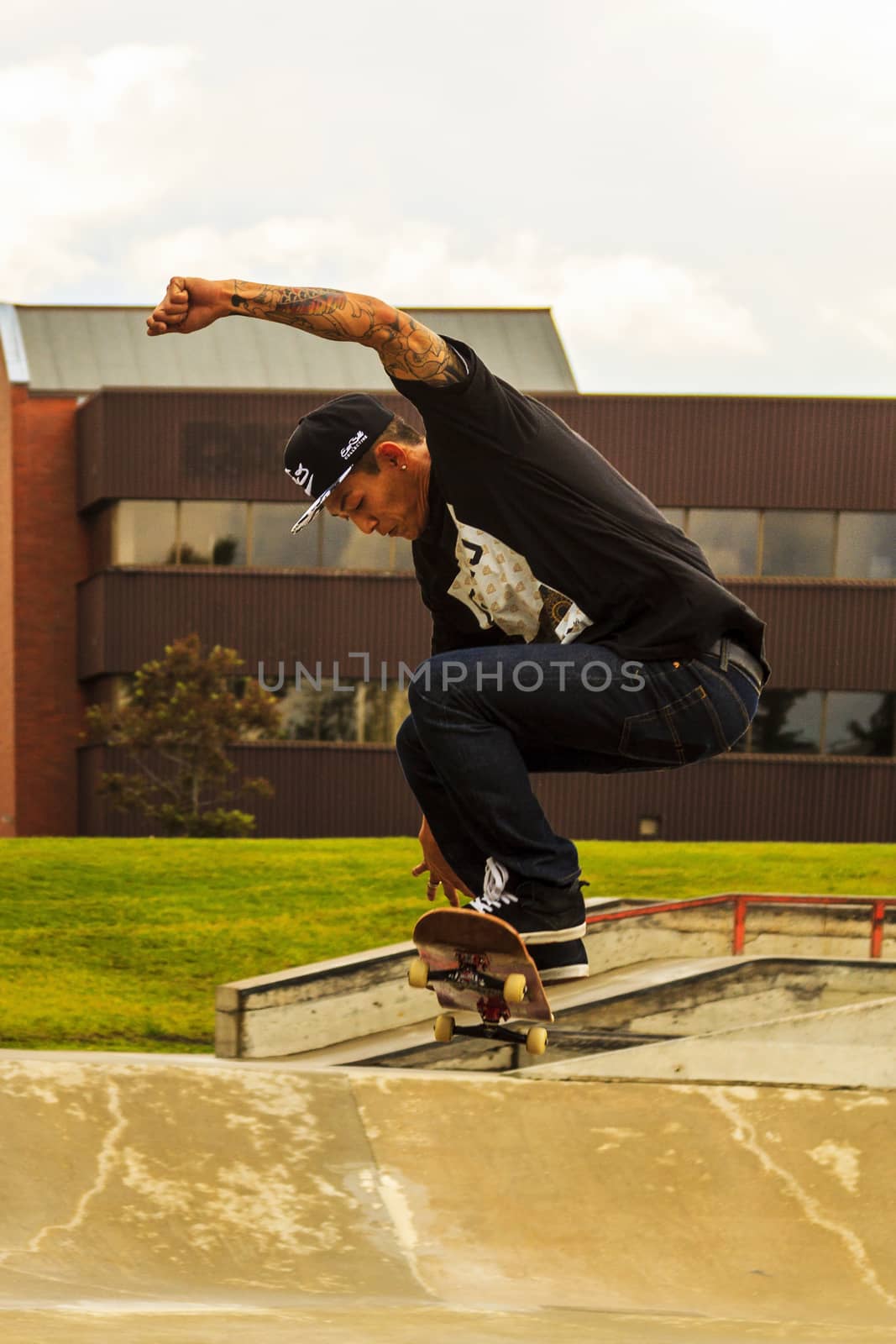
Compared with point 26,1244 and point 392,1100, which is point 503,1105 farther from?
point 26,1244

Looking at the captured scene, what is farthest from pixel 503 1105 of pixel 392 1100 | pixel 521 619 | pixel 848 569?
pixel 848 569

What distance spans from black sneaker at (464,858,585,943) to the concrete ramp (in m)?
1.29

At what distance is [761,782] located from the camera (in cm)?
3089

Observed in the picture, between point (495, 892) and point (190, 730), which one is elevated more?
point (495, 892)

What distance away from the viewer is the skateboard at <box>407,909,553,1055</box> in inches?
163

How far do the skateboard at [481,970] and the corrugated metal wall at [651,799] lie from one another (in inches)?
1042

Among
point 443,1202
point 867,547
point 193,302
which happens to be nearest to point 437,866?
point 193,302

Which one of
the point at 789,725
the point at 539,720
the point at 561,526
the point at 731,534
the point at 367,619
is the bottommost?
the point at 789,725

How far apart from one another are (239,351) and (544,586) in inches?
1395

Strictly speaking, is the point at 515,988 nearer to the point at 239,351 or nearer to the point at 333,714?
the point at 333,714

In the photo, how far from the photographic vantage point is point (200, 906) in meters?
15.0

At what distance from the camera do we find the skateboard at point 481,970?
13.6 feet

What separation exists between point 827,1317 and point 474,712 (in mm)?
3184

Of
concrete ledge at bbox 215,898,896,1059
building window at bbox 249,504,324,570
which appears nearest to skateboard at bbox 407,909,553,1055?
concrete ledge at bbox 215,898,896,1059
